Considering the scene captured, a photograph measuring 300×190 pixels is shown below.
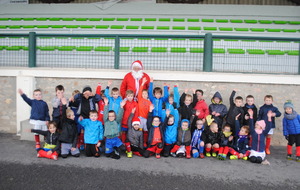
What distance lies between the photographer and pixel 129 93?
5719 millimetres

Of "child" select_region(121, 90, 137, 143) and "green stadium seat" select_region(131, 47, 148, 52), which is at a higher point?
"green stadium seat" select_region(131, 47, 148, 52)

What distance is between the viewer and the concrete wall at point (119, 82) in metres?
6.52

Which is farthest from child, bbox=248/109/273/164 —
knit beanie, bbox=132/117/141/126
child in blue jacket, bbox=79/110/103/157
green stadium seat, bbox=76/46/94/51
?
green stadium seat, bbox=76/46/94/51

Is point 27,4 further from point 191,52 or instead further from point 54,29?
point 191,52

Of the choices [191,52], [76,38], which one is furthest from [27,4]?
[191,52]

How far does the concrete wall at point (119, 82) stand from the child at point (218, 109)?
525 mm

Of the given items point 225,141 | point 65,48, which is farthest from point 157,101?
point 65,48

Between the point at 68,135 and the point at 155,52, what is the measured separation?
3.48 m

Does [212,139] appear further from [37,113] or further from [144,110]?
[37,113]

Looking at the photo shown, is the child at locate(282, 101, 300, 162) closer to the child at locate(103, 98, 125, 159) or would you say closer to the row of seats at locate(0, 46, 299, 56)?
the row of seats at locate(0, 46, 299, 56)

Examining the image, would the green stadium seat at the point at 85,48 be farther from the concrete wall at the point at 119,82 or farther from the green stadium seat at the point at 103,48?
the concrete wall at the point at 119,82

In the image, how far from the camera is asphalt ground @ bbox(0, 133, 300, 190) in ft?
12.7

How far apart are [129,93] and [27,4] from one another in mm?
14742

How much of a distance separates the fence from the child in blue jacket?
6.95 feet
